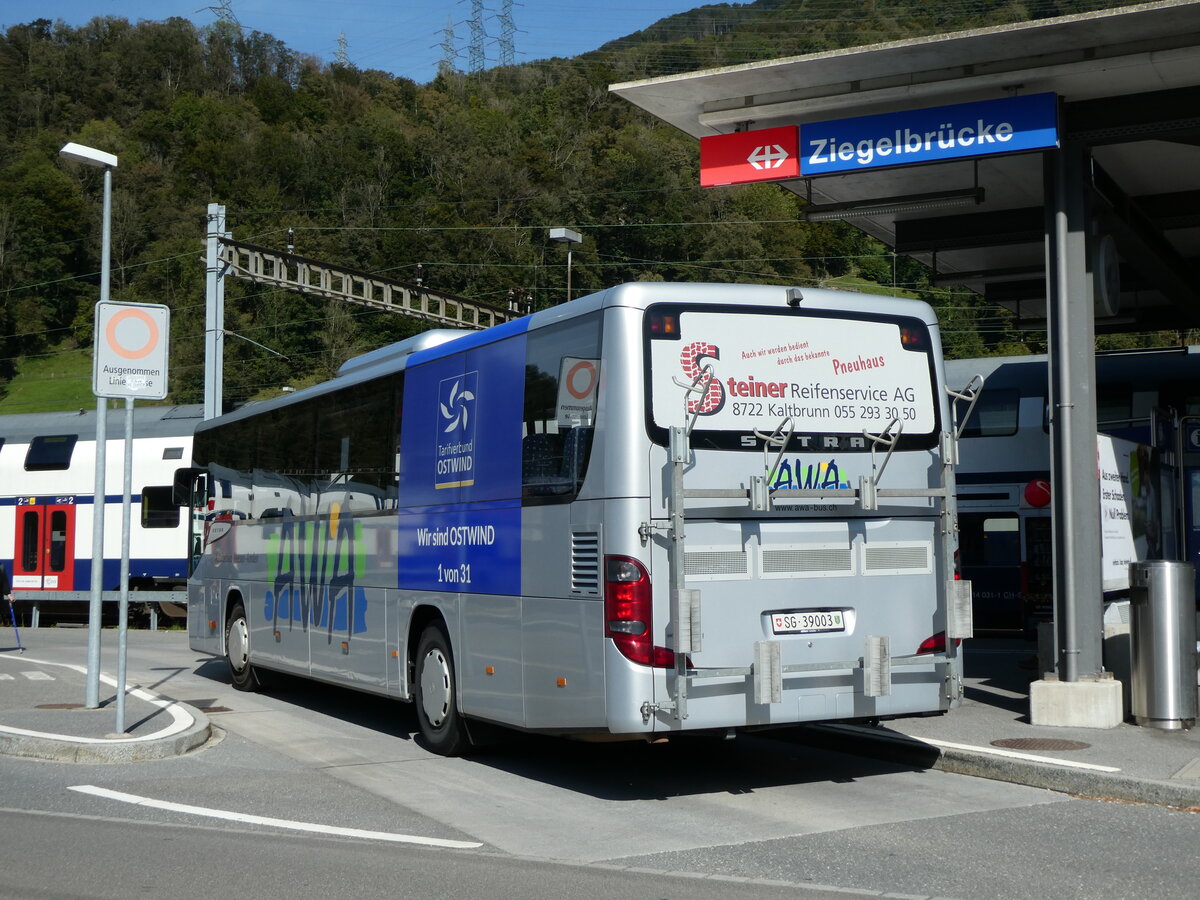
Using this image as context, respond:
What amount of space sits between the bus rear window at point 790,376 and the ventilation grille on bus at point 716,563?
26.4 inches

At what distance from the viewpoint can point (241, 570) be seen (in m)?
15.4

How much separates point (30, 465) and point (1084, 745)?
26.0 m

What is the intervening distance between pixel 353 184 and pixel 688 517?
9210 centimetres

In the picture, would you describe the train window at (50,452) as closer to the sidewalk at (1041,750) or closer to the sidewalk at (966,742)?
the sidewalk at (966,742)

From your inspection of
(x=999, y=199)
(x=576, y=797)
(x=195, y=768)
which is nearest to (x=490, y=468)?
(x=576, y=797)

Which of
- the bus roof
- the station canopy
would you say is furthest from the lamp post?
the station canopy

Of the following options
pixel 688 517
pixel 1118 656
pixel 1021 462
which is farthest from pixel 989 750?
Answer: pixel 1021 462

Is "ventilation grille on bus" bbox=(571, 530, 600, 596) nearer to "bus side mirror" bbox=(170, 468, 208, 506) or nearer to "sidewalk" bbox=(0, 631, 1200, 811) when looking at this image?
"sidewalk" bbox=(0, 631, 1200, 811)

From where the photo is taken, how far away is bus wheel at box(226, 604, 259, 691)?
1539cm

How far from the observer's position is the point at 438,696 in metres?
10.6

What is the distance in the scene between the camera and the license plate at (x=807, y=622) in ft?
28.5

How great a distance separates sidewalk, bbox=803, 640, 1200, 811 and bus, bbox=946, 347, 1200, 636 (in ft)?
39.8

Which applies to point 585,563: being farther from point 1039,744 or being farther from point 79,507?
point 79,507

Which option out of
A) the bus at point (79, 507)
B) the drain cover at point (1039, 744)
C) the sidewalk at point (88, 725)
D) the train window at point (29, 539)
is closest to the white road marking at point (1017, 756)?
the drain cover at point (1039, 744)
